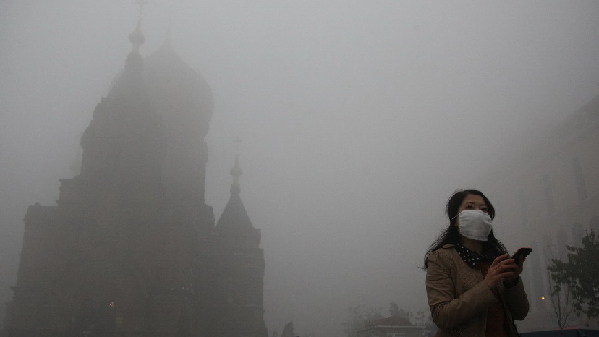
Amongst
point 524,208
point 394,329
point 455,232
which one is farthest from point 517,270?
point 524,208

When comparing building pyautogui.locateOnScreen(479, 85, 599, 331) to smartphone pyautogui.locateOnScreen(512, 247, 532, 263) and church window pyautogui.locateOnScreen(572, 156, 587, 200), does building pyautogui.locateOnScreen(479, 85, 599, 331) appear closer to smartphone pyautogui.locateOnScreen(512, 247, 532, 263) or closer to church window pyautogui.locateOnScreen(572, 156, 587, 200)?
church window pyautogui.locateOnScreen(572, 156, 587, 200)

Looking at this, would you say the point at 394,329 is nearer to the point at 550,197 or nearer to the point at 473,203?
the point at 550,197

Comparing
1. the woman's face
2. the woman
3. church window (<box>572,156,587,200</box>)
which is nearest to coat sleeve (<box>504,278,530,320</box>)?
the woman

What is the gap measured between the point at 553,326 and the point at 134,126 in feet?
103

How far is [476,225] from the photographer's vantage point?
8.75 feet

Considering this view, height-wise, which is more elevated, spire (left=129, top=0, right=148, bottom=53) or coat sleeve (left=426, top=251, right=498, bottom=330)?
spire (left=129, top=0, right=148, bottom=53)

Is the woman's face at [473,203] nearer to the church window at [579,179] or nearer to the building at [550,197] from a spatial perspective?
the building at [550,197]

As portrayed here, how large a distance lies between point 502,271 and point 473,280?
0.17 metres

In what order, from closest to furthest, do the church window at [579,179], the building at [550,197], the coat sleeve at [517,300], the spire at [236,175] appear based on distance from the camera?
the coat sleeve at [517,300] < the spire at [236,175] < the building at [550,197] < the church window at [579,179]

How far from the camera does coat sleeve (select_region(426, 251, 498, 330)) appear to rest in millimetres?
2346

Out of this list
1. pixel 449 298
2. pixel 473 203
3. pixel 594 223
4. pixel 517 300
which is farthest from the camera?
pixel 594 223

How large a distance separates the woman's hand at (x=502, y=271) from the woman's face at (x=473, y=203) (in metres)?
0.44

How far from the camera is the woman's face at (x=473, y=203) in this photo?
2.80 m

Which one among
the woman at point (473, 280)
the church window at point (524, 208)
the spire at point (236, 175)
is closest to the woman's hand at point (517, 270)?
the woman at point (473, 280)
